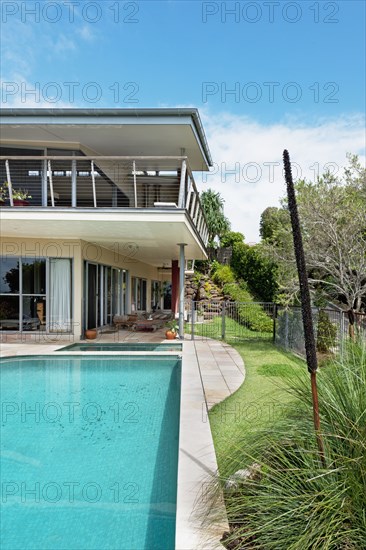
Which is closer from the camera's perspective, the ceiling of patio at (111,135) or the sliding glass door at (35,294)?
the ceiling of patio at (111,135)

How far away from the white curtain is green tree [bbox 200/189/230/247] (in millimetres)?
27066

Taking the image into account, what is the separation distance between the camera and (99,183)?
1545cm

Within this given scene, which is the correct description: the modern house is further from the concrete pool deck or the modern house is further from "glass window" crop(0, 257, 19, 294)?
the concrete pool deck

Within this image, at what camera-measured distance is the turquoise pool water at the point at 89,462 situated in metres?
3.66

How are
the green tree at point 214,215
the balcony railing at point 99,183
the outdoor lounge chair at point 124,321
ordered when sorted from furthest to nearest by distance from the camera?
the green tree at point 214,215, the outdoor lounge chair at point 124,321, the balcony railing at point 99,183

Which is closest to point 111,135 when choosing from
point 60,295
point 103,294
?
point 60,295

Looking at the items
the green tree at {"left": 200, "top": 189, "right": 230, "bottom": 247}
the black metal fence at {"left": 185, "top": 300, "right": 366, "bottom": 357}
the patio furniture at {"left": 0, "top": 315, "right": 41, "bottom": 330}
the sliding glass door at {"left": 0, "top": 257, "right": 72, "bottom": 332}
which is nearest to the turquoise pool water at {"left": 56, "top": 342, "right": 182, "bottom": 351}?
the black metal fence at {"left": 185, "top": 300, "right": 366, "bottom": 357}

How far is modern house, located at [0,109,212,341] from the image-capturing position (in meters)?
11.0

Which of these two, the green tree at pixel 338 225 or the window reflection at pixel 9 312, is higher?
the green tree at pixel 338 225

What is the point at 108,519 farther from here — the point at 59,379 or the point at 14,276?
the point at 14,276

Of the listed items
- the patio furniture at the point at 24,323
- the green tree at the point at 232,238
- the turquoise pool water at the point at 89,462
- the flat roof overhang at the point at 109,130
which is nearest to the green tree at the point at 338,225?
the flat roof overhang at the point at 109,130

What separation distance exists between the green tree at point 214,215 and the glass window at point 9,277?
90.7 ft

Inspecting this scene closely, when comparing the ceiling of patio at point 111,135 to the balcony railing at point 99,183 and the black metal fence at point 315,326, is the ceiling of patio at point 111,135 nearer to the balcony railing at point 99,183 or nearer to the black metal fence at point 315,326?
the balcony railing at point 99,183

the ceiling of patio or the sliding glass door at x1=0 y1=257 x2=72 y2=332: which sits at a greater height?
the ceiling of patio
